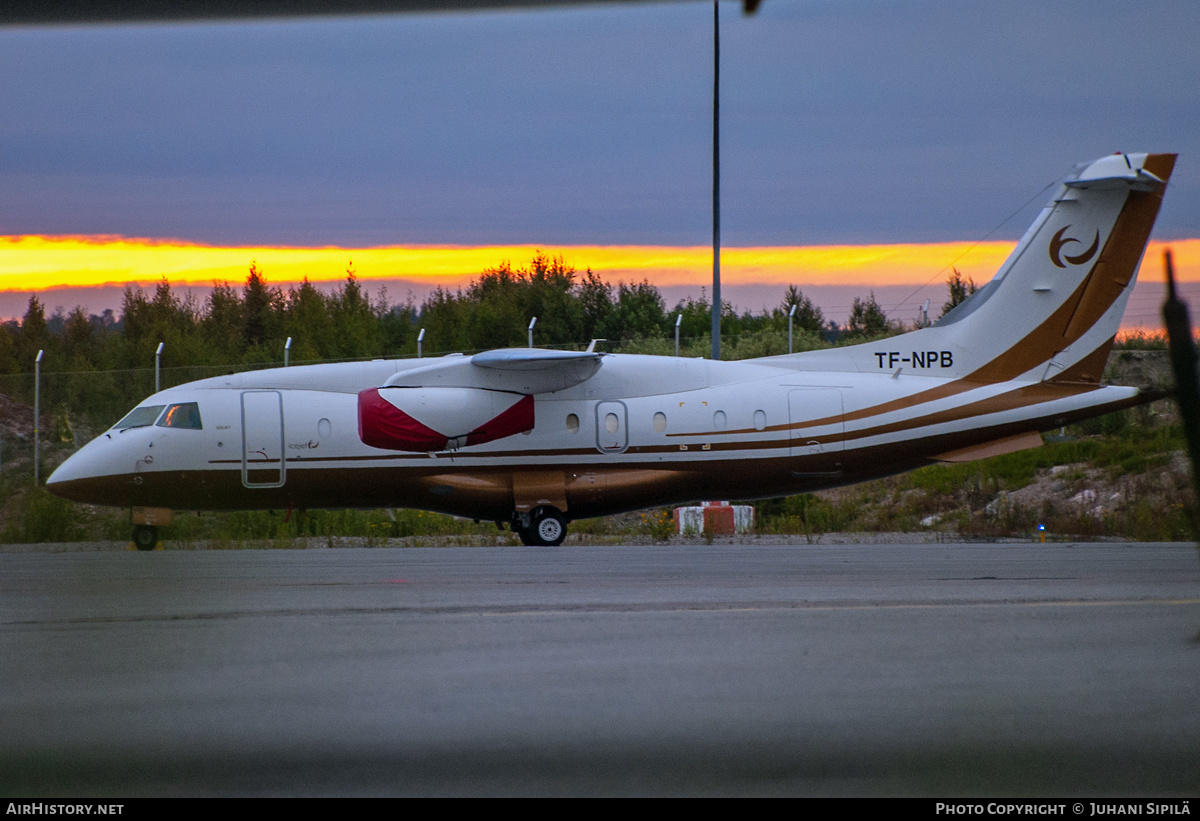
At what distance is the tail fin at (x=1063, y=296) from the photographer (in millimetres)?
17547

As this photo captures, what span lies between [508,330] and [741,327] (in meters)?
10.6

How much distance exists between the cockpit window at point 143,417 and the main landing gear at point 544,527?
6.10 meters

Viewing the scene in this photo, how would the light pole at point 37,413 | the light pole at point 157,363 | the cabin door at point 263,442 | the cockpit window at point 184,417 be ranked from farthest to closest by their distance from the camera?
the light pole at point 157,363
the light pole at point 37,413
the cockpit window at point 184,417
the cabin door at point 263,442

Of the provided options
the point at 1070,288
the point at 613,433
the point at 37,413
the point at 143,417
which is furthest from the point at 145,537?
the point at 1070,288

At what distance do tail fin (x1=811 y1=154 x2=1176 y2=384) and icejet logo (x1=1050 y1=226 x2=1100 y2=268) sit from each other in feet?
0.05

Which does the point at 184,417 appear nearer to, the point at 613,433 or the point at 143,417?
the point at 143,417

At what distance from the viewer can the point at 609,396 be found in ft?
58.7

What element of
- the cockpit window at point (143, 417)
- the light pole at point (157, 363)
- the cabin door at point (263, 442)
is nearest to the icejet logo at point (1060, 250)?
the cabin door at point (263, 442)

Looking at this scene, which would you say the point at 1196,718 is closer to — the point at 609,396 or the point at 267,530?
the point at 609,396

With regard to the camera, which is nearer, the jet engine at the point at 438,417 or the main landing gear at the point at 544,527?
the jet engine at the point at 438,417

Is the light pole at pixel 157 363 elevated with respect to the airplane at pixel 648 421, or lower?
elevated

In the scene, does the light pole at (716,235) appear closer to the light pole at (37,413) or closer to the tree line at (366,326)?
the tree line at (366,326)

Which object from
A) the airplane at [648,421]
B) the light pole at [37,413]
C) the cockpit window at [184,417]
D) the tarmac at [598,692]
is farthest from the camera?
the light pole at [37,413]

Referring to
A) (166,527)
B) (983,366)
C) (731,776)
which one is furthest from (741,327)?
(731,776)
